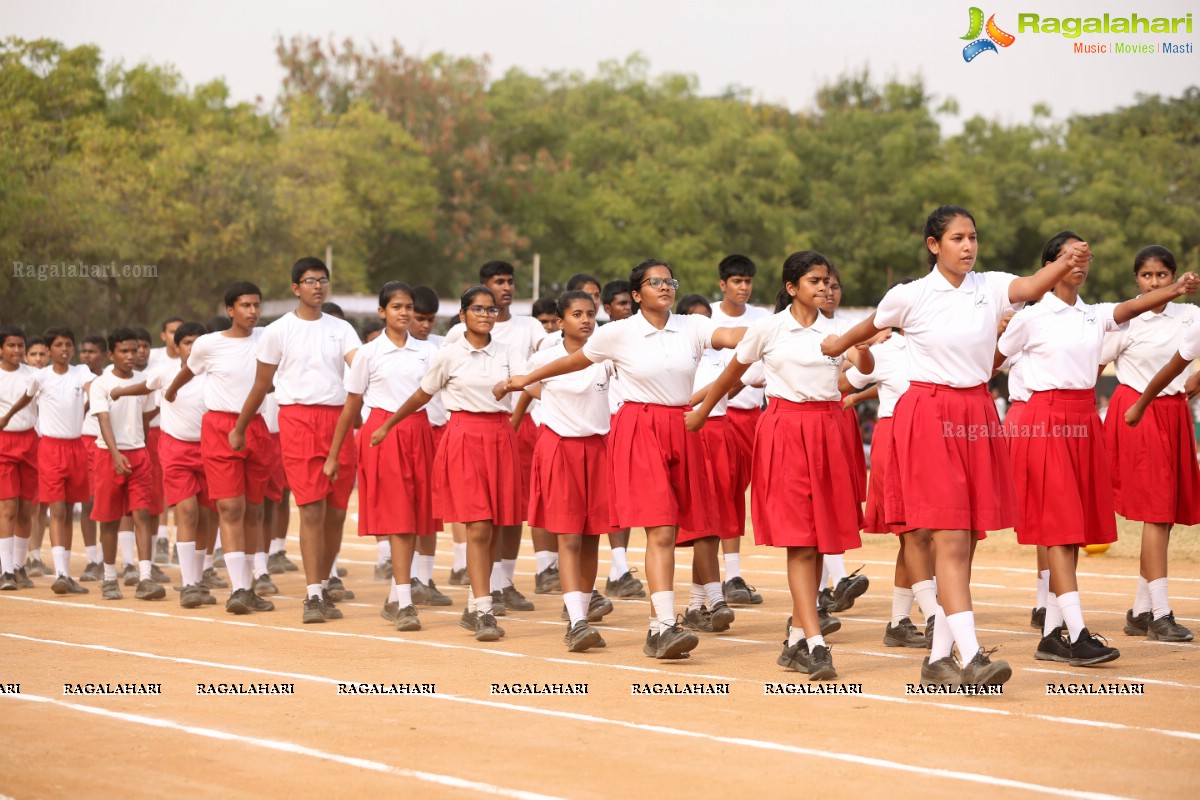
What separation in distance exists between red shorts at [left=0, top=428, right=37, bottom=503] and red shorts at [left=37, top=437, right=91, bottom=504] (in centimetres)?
9

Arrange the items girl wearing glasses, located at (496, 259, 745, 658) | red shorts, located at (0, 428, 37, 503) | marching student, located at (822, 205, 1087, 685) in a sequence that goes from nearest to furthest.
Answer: marching student, located at (822, 205, 1087, 685), girl wearing glasses, located at (496, 259, 745, 658), red shorts, located at (0, 428, 37, 503)

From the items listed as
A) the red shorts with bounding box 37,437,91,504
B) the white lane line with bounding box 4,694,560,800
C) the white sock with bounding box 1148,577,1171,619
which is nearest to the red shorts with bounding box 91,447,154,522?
the red shorts with bounding box 37,437,91,504

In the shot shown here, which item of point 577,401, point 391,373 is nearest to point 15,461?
point 391,373

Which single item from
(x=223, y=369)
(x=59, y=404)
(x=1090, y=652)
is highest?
(x=223, y=369)

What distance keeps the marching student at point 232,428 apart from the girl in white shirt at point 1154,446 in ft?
21.0

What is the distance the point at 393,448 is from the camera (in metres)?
11.5

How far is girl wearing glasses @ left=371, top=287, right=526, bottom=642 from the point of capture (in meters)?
10.6

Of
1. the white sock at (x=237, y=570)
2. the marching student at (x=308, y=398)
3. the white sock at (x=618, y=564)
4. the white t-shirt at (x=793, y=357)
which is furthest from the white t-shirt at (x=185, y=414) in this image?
the white t-shirt at (x=793, y=357)

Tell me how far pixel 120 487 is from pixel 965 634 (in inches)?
339

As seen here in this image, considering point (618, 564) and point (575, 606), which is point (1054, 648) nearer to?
point (575, 606)

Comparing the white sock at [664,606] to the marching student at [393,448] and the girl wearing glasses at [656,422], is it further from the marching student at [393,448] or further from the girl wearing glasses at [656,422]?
the marching student at [393,448]

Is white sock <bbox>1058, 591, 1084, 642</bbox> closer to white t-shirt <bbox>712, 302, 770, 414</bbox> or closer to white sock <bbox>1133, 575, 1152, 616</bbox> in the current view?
white sock <bbox>1133, 575, 1152, 616</bbox>

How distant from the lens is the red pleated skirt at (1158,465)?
9867 mm

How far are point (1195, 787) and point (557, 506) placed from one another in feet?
15.9
